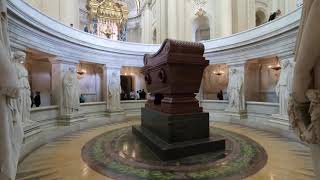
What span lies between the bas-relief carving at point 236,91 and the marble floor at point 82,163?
3.37 metres

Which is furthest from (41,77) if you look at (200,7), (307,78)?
(200,7)

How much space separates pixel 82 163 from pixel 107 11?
17750mm

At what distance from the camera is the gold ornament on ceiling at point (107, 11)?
19125 mm

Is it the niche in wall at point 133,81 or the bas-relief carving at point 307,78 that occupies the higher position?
the niche in wall at point 133,81

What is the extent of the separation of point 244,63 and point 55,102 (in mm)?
8823

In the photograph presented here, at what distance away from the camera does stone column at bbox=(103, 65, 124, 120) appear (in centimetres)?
1118

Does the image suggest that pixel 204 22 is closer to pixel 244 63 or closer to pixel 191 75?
pixel 244 63

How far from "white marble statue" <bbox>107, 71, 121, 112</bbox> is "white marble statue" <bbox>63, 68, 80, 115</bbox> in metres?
2.45

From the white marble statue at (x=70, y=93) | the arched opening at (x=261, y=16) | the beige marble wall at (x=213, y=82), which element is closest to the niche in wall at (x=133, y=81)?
the beige marble wall at (x=213, y=82)

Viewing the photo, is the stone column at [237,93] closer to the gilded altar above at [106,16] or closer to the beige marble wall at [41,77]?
the beige marble wall at [41,77]

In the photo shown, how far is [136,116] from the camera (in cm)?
1231

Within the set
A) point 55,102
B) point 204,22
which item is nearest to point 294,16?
point 55,102

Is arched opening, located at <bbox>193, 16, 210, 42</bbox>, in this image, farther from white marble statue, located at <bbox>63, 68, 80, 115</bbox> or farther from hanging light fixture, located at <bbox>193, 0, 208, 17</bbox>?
white marble statue, located at <bbox>63, 68, 80, 115</bbox>

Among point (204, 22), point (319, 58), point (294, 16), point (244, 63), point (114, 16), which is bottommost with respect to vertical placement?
point (319, 58)
